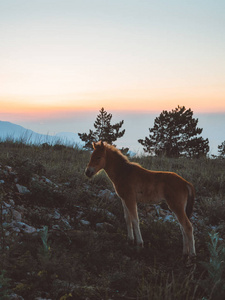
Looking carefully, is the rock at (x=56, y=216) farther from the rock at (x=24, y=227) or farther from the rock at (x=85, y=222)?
the rock at (x=24, y=227)

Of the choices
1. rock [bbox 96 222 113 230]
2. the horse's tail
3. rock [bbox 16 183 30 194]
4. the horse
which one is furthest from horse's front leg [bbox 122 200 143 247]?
rock [bbox 16 183 30 194]

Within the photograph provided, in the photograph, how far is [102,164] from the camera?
251 inches

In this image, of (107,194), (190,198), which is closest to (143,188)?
(190,198)

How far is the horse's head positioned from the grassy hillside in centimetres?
114

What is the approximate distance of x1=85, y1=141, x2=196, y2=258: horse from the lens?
572 centimetres

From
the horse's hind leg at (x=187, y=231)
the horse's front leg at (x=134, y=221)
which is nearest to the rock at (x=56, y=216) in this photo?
the horse's front leg at (x=134, y=221)

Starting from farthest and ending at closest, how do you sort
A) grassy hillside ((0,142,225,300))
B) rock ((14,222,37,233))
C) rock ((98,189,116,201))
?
rock ((98,189,116,201)) < rock ((14,222,37,233)) < grassy hillside ((0,142,225,300))

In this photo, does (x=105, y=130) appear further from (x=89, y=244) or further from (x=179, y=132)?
(x=89, y=244)

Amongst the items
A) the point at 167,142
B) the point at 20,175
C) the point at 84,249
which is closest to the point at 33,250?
the point at 84,249

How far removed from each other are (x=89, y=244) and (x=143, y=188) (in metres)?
1.44

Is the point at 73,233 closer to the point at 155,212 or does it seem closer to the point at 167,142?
the point at 155,212

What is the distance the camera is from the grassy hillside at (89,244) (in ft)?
13.4

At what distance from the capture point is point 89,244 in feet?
17.7

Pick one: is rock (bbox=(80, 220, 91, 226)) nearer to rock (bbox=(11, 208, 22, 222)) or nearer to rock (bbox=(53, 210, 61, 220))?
rock (bbox=(53, 210, 61, 220))
